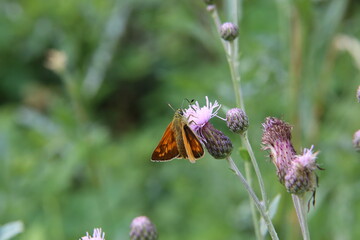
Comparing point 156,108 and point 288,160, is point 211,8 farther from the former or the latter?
point 156,108

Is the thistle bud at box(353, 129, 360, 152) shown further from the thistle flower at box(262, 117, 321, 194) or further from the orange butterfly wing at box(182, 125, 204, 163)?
the orange butterfly wing at box(182, 125, 204, 163)

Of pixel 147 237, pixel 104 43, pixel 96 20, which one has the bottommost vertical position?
pixel 147 237

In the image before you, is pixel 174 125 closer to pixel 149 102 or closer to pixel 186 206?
pixel 186 206

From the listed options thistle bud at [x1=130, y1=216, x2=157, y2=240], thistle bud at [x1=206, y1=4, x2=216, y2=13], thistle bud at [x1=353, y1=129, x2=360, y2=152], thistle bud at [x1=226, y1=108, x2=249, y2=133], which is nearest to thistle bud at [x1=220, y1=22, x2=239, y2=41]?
thistle bud at [x1=206, y1=4, x2=216, y2=13]

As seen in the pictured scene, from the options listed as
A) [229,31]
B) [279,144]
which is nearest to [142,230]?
[279,144]

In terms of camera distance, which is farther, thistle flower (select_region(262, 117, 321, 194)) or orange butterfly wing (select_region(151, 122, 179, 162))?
orange butterfly wing (select_region(151, 122, 179, 162))

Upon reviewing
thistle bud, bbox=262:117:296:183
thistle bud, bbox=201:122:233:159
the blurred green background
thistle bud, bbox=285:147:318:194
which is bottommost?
thistle bud, bbox=285:147:318:194

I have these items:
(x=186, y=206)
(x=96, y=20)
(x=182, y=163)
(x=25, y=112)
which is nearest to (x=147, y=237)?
(x=186, y=206)
